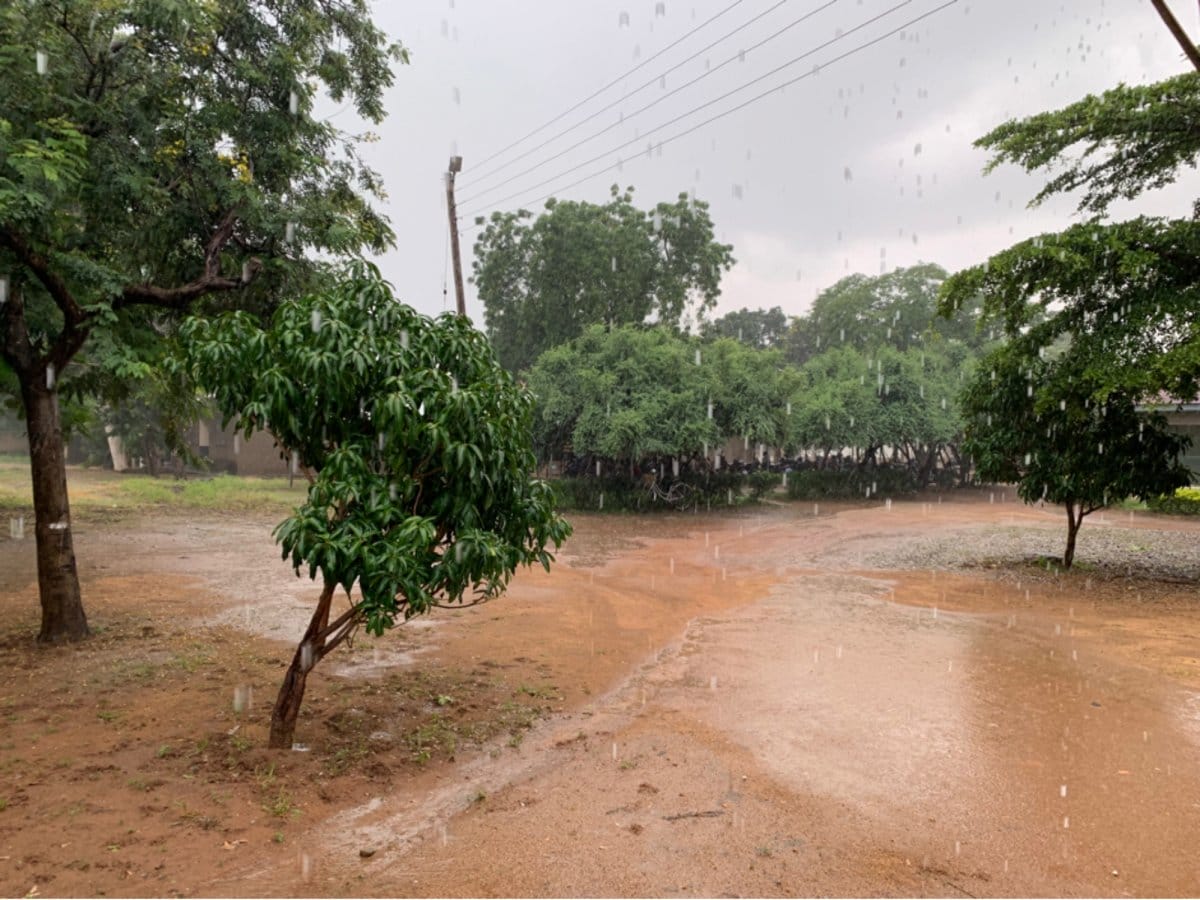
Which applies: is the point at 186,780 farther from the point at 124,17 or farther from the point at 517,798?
the point at 124,17

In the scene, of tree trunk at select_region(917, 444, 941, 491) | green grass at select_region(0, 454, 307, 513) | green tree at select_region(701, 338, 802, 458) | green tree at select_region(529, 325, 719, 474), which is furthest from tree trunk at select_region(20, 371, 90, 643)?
tree trunk at select_region(917, 444, 941, 491)

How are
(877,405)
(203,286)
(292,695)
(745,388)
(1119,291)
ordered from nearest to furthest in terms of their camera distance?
(292,695), (203,286), (1119,291), (745,388), (877,405)

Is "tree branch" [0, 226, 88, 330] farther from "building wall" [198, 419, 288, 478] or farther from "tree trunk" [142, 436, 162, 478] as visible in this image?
"building wall" [198, 419, 288, 478]

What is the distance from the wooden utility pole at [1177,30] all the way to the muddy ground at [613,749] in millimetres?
5264

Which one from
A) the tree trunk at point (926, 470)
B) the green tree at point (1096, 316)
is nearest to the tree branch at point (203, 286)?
the green tree at point (1096, 316)

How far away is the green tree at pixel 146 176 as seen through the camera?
23.3 feet

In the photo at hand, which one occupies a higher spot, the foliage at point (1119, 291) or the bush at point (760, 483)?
the foliage at point (1119, 291)

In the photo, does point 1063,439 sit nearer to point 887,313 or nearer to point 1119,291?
point 1119,291

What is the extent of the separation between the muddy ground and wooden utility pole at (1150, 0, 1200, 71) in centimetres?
526

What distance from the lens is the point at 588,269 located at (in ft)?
105

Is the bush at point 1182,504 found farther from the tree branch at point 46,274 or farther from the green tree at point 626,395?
the tree branch at point 46,274

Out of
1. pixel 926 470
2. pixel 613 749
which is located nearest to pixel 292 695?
pixel 613 749

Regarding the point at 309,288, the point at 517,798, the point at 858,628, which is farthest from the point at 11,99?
the point at 858,628

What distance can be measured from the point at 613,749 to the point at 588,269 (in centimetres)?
2813
